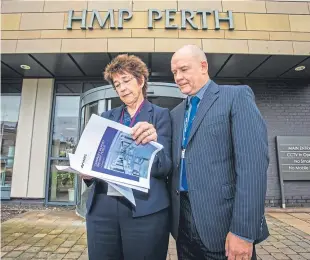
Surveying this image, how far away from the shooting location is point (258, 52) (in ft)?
16.8

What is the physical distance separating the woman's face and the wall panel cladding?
573 cm

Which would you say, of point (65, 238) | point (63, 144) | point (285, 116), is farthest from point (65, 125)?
point (285, 116)

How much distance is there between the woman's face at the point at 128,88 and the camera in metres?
1.50

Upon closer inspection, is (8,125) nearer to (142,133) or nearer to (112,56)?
(112,56)

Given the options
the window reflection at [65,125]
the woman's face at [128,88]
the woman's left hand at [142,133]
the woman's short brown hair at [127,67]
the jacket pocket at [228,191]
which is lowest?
the jacket pocket at [228,191]

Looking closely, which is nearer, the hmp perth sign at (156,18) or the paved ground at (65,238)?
the paved ground at (65,238)

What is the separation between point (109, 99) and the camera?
4.73m

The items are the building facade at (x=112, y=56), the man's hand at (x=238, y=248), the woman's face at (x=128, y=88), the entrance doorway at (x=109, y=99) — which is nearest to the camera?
the man's hand at (x=238, y=248)

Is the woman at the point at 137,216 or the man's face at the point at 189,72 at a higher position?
the man's face at the point at 189,72

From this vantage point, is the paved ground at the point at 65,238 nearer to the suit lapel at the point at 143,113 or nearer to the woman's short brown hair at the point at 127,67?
the suit lapel at the point at 143,113

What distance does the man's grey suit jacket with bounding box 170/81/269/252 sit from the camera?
1132mm

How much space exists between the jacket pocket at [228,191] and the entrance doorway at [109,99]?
133 inches

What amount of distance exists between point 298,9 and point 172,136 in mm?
5790

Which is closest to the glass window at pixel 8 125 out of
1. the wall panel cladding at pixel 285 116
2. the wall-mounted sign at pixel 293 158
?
the wall panel cladding at pixel 285 116
